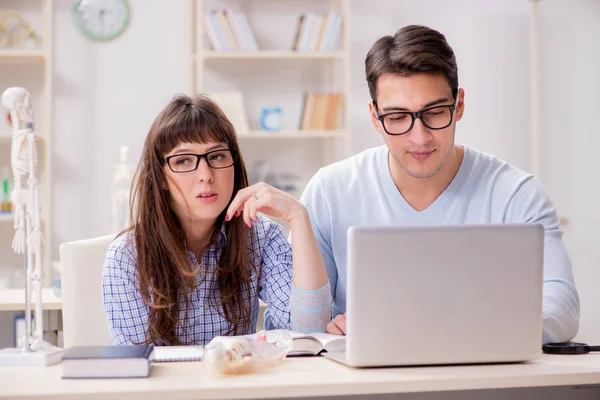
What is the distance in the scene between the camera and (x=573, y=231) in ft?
14.7

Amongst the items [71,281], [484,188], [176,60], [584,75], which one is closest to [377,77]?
[484,188]

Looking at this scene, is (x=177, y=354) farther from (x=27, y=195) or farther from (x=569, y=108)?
(x=569, y=108)

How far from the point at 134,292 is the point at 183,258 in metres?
0.13

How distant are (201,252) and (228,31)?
260 cm

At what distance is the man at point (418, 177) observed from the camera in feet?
5.61

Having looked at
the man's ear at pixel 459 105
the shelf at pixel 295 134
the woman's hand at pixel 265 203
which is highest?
the shelf at pixel 295 134

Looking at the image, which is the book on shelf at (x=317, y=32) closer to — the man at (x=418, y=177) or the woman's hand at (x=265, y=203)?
the man at (x=418, y=177)

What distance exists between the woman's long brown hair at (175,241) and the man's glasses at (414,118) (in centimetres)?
35

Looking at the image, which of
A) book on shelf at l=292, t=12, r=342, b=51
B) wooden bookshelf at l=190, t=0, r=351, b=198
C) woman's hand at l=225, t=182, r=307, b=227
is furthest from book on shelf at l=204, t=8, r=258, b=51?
woman's hand at l=225, t=182, r=307, b=227

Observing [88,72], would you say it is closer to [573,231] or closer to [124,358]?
[573,231]

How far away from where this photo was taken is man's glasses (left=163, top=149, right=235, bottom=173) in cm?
170

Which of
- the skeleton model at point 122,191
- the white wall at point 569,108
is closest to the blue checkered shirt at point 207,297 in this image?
the skeleton model at point 122,191

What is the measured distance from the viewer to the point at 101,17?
436 cm

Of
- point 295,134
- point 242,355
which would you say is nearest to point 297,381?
point 242,355
